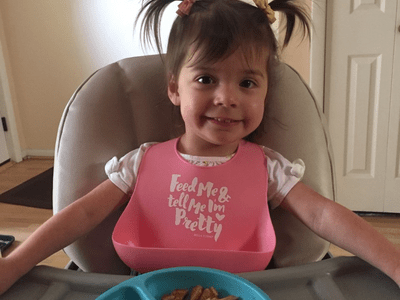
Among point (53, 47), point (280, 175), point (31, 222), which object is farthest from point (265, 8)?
point (53, 47)

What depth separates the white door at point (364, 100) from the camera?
174cm

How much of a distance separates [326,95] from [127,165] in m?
1.39

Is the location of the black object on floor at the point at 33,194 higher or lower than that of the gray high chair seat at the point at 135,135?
lower

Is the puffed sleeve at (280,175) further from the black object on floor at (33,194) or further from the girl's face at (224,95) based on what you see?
the black object on floor at (33,194)

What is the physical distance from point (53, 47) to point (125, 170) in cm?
250

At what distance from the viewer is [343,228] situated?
24.7 inches

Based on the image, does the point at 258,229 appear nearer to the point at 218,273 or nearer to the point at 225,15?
the point at 218,273

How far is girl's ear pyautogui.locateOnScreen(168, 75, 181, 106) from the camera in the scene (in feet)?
2.65

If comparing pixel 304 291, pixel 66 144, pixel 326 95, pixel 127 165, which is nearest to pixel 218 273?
pixel 304 291

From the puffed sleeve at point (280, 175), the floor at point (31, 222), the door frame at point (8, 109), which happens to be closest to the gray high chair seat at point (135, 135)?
the puffed sleeve at point (280, 175)

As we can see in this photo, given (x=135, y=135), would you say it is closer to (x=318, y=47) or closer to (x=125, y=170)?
(x=125, y=170)

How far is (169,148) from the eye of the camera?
32.6 inches

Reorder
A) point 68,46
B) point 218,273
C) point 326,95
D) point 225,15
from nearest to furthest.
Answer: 1. point 218,273
2. point 225,15
3. point 326,95
4. point 68,46

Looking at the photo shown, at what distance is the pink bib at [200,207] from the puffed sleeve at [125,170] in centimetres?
2
